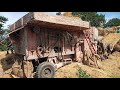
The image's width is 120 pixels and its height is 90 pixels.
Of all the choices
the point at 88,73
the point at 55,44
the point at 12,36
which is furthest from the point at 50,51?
the point at 12,36

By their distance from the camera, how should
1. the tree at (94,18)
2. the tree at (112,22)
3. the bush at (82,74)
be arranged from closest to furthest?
the bush at (82,74) → the tree at (94,18) → the tree at (112,22)

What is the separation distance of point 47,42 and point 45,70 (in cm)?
198

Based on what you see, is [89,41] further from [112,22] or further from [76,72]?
[112,22]

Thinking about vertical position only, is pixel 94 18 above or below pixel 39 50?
above

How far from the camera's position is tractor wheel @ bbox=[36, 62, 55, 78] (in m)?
9.85

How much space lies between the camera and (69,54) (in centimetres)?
1305

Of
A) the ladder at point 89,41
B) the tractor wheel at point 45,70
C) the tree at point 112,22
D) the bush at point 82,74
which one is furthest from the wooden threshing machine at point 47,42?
the tree at point 112,22

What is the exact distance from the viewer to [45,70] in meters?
10.2

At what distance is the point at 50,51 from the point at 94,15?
4026cm

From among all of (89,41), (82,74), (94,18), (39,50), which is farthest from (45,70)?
(94,18)

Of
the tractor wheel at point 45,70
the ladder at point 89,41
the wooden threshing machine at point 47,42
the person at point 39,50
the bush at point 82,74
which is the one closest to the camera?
the tractor wheel at point 45,70

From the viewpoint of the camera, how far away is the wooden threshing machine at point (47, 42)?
33.4 ft

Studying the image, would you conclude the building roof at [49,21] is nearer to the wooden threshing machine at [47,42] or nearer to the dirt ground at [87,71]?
the wooden threshing machine at [47,42]
